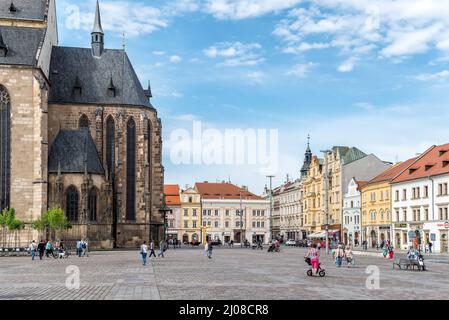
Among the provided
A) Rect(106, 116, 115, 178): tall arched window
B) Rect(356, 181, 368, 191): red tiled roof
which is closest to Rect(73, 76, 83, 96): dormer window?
Rect(106, 116, 115, 178): tall arched window

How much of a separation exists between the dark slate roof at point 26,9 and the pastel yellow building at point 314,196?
50123 millimetres

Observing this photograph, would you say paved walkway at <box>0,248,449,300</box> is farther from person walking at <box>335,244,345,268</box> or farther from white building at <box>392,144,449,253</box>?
white building at <box>392,144,449,253</box>

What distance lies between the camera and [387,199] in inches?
3127

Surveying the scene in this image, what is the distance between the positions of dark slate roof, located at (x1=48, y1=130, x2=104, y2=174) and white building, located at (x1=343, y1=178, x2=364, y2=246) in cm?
3514

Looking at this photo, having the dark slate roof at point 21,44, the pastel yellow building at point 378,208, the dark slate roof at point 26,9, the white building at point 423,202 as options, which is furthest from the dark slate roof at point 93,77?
the white building at point 423,202

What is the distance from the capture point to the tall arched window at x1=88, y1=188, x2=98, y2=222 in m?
70.7

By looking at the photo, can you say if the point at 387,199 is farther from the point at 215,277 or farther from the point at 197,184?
the point at 197,184

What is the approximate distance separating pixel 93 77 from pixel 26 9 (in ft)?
34.7

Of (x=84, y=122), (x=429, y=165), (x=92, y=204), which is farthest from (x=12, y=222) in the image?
(x=429, y=165)

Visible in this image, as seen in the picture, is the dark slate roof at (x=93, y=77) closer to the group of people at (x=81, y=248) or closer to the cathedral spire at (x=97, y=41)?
the cathedral spire at (x=97, y=41)

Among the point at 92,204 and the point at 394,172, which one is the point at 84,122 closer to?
the point at 92,204

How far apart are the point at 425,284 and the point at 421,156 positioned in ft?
175

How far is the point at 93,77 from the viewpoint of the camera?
79.2 m

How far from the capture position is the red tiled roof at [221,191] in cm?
13499
